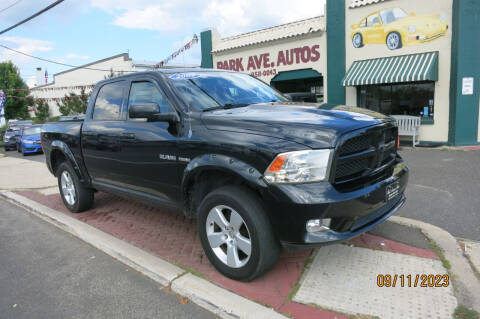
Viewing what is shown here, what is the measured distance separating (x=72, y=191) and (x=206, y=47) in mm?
13513

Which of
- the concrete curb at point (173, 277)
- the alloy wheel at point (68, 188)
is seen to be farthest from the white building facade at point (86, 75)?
the concrete curb at point (173, 277)

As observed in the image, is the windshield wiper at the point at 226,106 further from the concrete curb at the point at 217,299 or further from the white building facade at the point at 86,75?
the white building facade at the point at 86,75

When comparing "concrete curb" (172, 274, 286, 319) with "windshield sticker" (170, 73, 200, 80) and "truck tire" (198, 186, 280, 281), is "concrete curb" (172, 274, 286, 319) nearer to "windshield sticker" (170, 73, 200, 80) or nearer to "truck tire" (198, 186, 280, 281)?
"truck tire" (198, 186, 280, 281)

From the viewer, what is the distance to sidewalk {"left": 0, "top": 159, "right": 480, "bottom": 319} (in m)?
2.70

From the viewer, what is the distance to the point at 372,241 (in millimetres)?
3838

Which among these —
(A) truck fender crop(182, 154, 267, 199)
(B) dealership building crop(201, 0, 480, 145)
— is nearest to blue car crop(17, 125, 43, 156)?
(B) dealership building crop(201, 0, 480, 145)

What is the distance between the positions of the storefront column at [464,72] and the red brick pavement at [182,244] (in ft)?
31.1

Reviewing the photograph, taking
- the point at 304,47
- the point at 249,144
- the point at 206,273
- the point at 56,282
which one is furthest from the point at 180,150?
the point at 304,47

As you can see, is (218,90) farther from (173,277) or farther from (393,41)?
(393,41)

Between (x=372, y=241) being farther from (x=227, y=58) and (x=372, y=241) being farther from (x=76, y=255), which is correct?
(x=227, y=58)

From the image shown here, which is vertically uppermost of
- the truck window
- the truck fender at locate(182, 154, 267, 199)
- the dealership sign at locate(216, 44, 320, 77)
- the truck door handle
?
the dealership sign at locate(216, 44, 320, 77)

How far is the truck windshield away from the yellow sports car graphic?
371 inches

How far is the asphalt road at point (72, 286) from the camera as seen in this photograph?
2946mm

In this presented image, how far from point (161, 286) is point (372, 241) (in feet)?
7.44
